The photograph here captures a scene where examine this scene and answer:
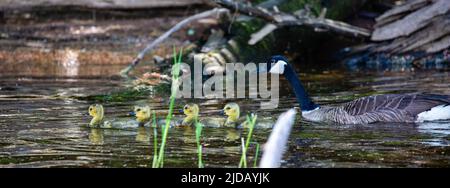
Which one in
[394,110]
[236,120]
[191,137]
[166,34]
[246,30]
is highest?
[246,30]

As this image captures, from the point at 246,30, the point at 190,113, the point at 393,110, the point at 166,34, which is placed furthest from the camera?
the point at 246,30

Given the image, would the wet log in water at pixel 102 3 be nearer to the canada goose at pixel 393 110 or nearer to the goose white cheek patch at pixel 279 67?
the goose white cheek patch at pixel 279 67

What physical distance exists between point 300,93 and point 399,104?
1495 mm

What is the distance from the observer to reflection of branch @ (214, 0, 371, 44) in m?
15.1

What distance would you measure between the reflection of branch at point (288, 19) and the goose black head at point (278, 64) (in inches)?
121

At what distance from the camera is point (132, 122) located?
10648 mm

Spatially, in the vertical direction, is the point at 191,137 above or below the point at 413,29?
below

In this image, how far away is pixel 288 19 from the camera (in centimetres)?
1598

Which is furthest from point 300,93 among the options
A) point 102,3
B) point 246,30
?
point 102,3

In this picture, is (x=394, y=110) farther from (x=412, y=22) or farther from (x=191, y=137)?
(x=412, y=22)

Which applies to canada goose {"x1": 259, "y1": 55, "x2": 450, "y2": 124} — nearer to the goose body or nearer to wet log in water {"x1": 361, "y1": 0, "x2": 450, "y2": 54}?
the goose body

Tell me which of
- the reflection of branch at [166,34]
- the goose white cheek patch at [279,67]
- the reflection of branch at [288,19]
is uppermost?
the reflection of branch at [288,19]

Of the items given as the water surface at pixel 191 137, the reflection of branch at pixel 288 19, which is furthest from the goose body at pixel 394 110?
the reflection of branch at pixel 288 19

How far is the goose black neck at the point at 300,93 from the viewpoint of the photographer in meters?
11.5
